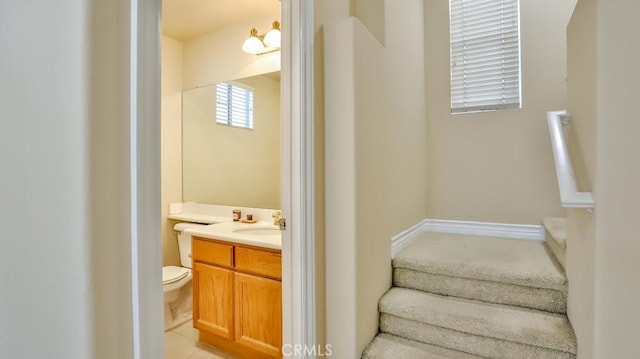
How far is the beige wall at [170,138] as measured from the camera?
9.96 ft

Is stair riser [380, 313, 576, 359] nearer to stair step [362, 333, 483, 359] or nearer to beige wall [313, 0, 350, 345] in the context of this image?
stair step [362, 333, 483, 359]

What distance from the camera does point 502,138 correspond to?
2795 millimetres

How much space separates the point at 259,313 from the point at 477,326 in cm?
125

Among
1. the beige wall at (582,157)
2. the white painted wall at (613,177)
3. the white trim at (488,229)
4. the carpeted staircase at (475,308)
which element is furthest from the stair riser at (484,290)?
the white trim at (488,229)

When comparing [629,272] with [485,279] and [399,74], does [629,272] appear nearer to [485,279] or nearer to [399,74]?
[485,279]

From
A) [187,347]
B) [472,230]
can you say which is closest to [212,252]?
[187,347]

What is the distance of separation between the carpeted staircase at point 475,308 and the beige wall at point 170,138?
2157 millimetres

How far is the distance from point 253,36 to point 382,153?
148 cm

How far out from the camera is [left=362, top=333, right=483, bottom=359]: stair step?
170 cm

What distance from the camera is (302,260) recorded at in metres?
1.53

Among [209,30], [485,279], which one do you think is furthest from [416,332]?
[209,30]

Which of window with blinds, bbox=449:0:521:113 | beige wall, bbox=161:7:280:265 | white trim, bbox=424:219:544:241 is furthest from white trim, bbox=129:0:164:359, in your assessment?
window with blinds, bbox=449:0:521:113

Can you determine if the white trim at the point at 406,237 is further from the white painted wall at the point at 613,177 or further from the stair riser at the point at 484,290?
the white painted wall at the point at 613,177

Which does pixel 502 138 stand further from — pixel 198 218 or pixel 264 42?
pixel 198 218
